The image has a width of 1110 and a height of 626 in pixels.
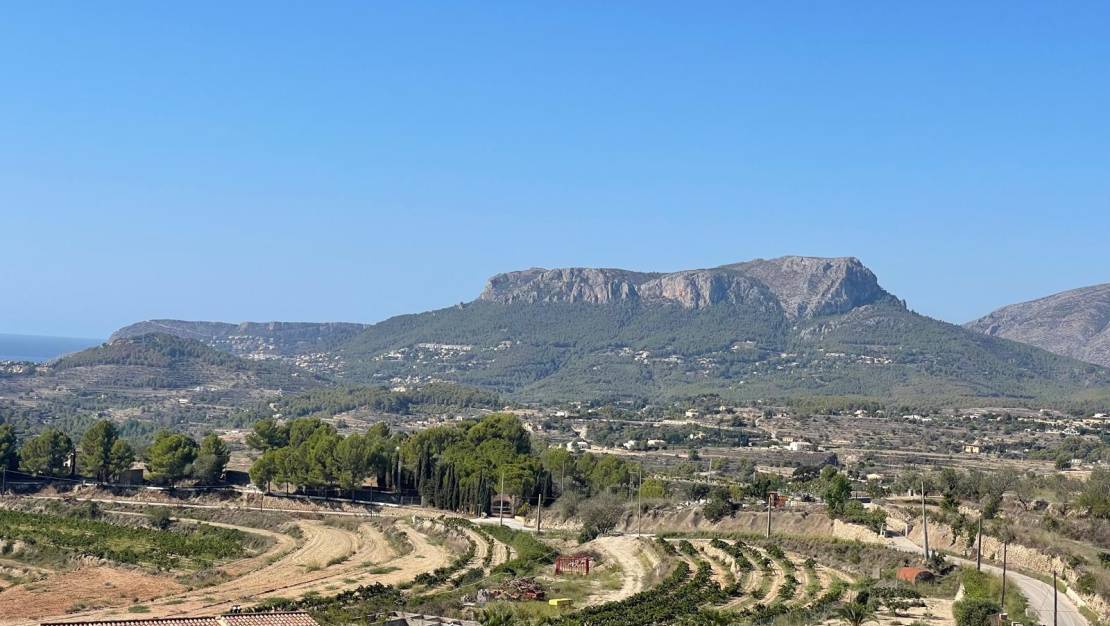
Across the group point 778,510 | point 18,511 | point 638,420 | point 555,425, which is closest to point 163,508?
point 18,511

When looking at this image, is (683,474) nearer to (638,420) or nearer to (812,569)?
(812,569)

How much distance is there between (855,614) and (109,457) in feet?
221

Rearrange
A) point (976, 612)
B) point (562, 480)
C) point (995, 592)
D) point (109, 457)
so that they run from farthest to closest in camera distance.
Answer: point (109, 457) < point (562, 480) < point (995, 592) < point (976, 612)

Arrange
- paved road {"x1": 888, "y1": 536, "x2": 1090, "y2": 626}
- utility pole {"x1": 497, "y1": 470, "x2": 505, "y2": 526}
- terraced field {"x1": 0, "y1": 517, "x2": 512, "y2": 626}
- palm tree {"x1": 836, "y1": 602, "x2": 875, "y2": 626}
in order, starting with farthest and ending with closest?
1. utility pole {"x1": 497, "y1": 470, "x2": 505, "y2": 526}
2. terraced field {"x1": 0, "y1": 517, "x2": 512, "y2": 626}
3. paved road {"x1": 888, "y1": 536, "x2": 1090, "y2": 626}
4. palm tree {"x1": 836, "y1": 602, "x2": 875, "y2": 626}

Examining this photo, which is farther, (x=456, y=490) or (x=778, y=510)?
(x=456, y=490)

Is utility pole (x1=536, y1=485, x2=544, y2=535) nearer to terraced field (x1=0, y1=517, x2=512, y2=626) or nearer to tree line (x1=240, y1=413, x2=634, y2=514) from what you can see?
tree line (x1=240, y1=413, x2=634, y2=514)

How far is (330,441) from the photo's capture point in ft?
320

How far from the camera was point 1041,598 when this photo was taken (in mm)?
51562

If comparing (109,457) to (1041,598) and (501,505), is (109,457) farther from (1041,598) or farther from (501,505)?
(1041,598)

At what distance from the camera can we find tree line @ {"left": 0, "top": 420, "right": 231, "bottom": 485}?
321 ft

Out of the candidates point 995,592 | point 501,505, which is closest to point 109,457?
point 501,505

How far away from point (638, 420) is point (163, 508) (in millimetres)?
103376

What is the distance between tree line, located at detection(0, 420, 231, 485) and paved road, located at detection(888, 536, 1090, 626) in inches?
2233

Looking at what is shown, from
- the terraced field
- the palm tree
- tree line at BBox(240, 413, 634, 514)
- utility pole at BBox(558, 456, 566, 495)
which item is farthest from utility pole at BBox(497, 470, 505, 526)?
the palm tree
